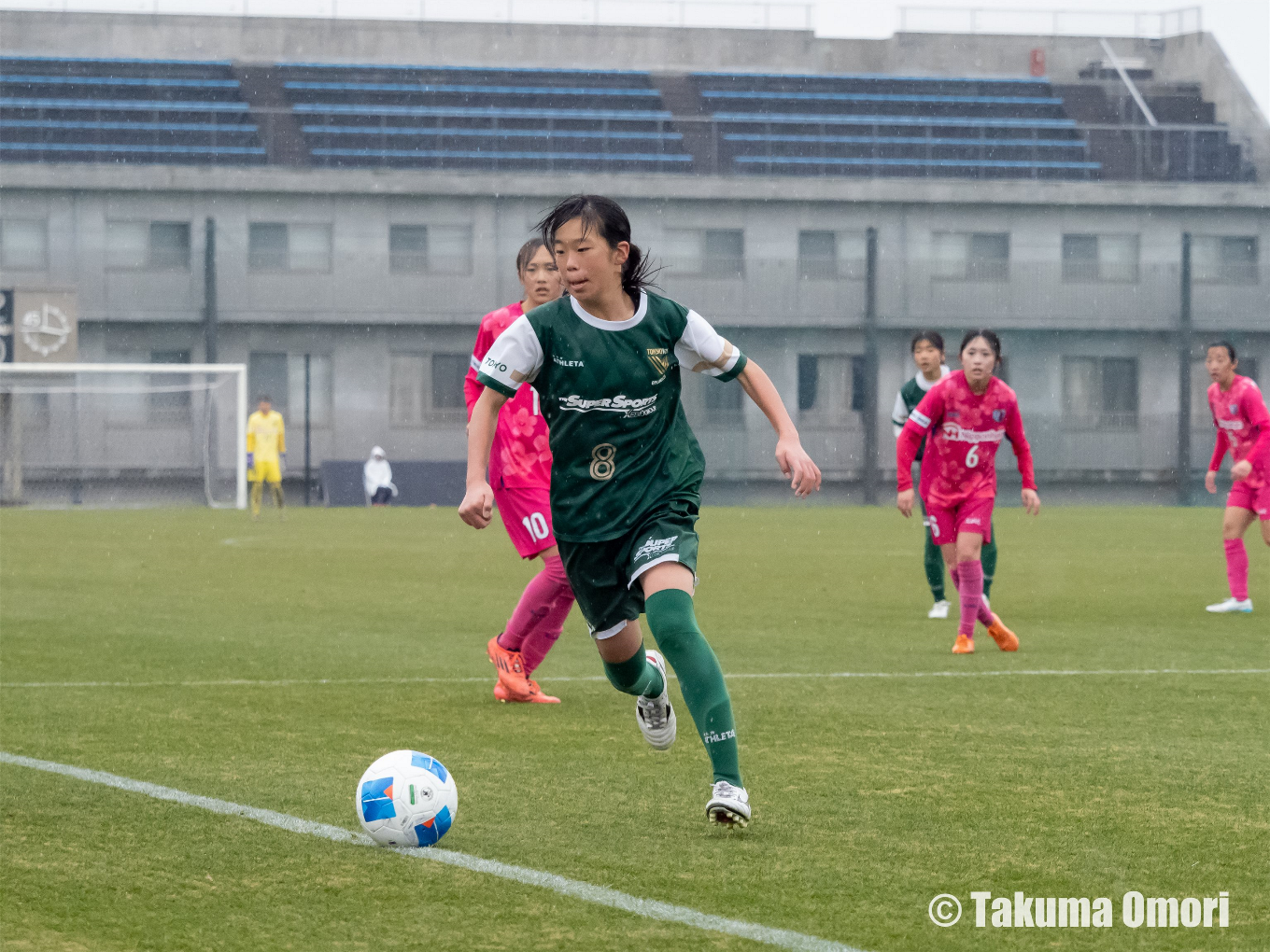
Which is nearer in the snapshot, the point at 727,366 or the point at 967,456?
the point at 727,366

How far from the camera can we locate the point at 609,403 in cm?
468

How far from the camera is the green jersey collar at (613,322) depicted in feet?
15.5

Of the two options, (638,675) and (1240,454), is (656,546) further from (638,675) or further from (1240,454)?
(1240,454)

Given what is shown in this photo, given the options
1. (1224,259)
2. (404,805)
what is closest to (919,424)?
(404,805)

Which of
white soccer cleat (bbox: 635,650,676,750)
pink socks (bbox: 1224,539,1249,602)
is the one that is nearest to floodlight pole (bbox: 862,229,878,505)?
pink socks (bbox: 1224,539,1249,602)

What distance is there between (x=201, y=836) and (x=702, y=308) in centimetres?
3532

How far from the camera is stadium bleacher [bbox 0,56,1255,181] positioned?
39.6 metres

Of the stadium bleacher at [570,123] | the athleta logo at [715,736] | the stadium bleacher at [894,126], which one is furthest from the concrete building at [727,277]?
the athleta logo at [715,736]

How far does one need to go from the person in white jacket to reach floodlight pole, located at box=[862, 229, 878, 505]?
36.6 ft

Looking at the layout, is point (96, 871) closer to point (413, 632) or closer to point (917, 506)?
point (413, 632)

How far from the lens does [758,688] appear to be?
7.43 meters

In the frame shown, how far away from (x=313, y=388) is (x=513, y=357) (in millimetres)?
34937

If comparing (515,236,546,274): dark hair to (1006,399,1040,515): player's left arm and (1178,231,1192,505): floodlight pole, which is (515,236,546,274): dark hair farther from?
(1178,231,1192,505): floodlight pole

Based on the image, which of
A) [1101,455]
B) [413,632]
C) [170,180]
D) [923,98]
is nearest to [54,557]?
[413,632]
